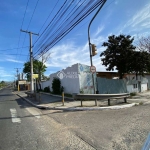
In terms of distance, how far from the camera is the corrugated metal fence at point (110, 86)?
15459 mm

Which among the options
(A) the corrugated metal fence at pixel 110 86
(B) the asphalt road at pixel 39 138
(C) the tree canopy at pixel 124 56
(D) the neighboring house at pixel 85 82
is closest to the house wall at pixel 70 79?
(D) the neighboring house at pixel 85 82

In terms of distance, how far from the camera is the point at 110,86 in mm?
16828

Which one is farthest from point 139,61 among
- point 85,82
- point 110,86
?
point 85,82

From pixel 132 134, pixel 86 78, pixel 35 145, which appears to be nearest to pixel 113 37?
pixel 86 78

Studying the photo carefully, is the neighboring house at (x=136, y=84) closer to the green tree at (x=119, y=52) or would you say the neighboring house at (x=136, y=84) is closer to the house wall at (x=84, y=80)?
the green tree at (x=119, y=52)

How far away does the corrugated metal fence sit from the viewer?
15459 mm

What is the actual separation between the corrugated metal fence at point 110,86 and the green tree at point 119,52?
84.9 inches

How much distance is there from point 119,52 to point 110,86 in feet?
17.3

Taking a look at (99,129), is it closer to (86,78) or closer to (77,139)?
(77,139)

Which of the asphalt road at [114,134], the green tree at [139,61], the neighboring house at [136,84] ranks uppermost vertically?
the green tree at [139,61]

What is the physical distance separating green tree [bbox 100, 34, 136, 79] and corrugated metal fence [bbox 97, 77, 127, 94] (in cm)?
216

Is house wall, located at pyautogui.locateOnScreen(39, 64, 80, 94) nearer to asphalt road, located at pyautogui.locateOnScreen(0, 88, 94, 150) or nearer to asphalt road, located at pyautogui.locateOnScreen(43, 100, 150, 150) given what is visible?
asphalt road, located at pyautogui.locateOnScreen(43, 100, 150, 150)

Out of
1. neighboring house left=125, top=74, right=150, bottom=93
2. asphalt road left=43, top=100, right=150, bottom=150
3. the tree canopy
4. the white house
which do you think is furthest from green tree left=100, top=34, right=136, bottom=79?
asphalt road left=43, top=100, right=150, bottom=150

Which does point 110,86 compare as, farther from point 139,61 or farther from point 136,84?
point 136,84
